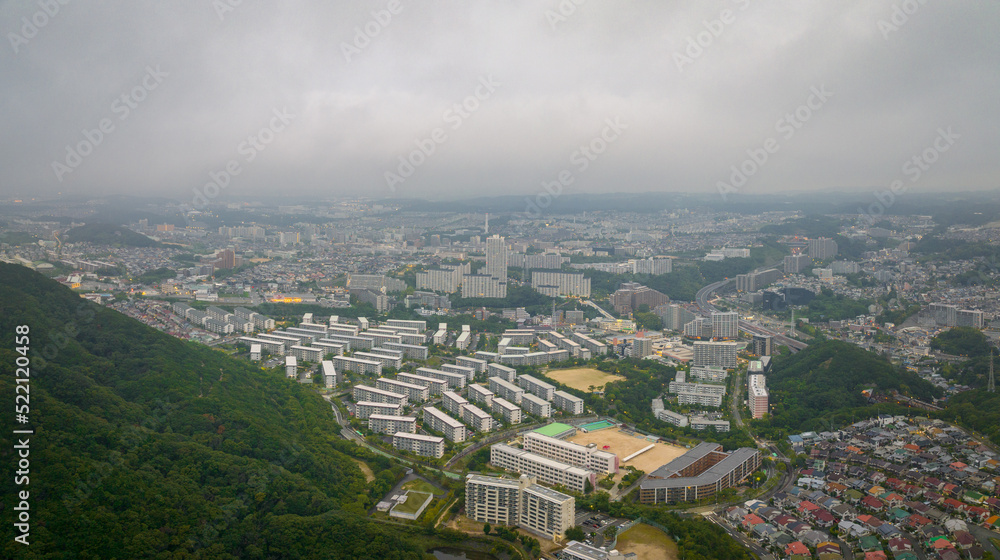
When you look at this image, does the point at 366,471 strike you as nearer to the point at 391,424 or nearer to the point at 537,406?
the point at 391,424

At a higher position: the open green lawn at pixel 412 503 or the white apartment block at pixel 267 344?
the white apartment block at pixel 267 344

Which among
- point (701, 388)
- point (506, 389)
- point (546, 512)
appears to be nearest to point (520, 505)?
point (546, 512)

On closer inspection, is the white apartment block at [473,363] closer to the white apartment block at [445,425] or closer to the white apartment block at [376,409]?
the white apartment block at [445,425]

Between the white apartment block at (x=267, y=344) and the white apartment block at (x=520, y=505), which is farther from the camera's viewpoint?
the white apartment block at (x=267, y=344)

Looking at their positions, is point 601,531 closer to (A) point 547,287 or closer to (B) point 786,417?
(B) point 786,417

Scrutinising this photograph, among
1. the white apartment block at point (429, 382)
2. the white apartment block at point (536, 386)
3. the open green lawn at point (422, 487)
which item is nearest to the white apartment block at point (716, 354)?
the white apartment block at point (536, 386)

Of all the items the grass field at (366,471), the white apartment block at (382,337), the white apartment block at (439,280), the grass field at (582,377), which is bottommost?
the grass field at (582,377)

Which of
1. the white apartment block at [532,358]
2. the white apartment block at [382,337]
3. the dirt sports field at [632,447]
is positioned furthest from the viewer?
the white apartment block at [382,337]
